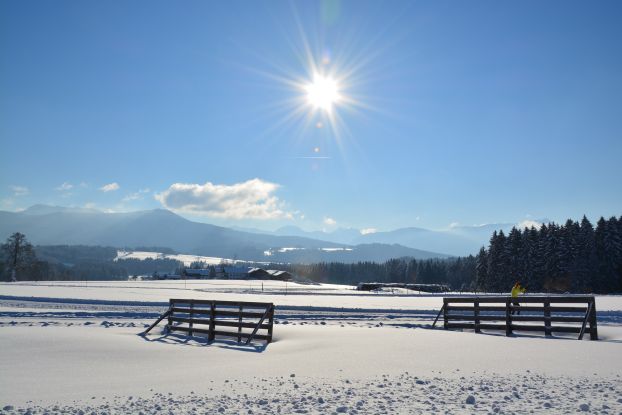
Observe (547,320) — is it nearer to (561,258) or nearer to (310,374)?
(310,374)

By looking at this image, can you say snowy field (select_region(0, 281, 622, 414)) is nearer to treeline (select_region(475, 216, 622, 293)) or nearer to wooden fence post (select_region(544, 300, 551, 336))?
wooden fence post (select_region(544, 300, 551, 336))

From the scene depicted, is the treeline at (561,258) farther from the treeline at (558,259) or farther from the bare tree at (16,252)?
the bare tree at (16,252)

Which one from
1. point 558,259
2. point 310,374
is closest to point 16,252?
point 558,259

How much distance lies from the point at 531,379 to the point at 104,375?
8.84m

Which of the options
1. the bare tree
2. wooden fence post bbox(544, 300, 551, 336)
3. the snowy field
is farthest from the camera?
the bare tree

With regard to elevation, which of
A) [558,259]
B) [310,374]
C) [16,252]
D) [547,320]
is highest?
[558,259]

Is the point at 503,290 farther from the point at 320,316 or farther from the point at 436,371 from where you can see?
the point at 436,371

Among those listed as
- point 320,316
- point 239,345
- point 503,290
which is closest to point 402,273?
point 503,290

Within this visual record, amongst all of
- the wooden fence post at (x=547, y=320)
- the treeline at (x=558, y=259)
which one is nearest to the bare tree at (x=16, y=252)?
the treeline at (x=558, y=259)

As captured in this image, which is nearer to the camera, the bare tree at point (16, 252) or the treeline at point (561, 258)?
the treeline at point (561, 258)

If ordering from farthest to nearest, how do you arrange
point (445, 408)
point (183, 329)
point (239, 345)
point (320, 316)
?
1. point (320, 316)
2. point (183, 329)
3. point (239, 345)
4. point (445, 408)

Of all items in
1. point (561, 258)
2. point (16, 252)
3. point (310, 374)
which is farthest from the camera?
point (16, 252)

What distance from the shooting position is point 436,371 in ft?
34.8

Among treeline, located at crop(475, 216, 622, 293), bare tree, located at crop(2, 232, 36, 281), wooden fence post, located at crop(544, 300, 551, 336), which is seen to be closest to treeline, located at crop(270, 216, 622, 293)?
treeline, located at crop(475, 216, 622, 293)
